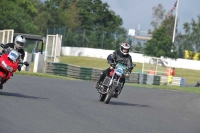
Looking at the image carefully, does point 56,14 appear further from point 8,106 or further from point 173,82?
point 8,106

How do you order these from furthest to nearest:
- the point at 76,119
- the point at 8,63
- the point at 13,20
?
the point at 13,20, the point at 8,63, the point at 76,119

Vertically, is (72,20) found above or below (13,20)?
above

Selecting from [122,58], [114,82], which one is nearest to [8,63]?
[114,82]

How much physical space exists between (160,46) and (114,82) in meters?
56.5

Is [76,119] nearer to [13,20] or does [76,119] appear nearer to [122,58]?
[122,58]

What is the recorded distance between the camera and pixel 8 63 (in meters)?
15.1

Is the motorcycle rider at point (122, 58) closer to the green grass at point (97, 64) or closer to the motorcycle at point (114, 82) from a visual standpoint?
the motorcycle at point (114, 82)

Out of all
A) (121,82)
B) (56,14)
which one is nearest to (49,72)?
(121,82)

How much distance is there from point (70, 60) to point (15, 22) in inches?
332

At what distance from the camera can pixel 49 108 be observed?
13461 mm

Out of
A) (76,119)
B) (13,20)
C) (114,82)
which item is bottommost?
(76,119)

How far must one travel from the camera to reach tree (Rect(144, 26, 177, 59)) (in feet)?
238

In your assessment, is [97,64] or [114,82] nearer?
[114,82]

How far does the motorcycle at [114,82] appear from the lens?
56.1 feet
